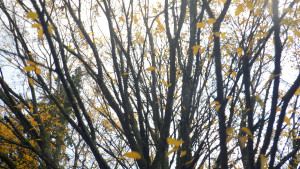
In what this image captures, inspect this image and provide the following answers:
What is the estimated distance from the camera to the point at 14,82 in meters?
7.20

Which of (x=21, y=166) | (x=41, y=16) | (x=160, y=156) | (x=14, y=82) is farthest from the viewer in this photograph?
(x=21, y=166)

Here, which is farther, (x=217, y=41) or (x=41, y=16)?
(x=41, y=16)

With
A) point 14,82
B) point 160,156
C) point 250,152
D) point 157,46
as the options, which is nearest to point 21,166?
point 14,82

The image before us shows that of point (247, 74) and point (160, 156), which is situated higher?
point (247, 74)

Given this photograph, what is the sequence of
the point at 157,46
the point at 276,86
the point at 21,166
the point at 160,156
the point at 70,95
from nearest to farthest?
the point at 276,86 → the point at 70,95 → the point at 160,156 → the point at 157,46 → the point at 21,166

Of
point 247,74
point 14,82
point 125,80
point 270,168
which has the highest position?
point 14,82

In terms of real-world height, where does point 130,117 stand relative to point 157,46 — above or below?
below

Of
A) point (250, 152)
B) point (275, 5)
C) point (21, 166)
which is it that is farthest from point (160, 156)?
point (21, 166)

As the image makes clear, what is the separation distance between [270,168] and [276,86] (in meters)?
0.57

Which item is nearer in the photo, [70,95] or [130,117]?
[70,95]

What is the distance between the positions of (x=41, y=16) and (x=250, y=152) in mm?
1848

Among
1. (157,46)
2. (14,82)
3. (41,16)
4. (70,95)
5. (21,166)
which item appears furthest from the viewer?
(21,166)

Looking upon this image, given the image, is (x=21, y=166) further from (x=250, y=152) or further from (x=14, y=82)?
(x=250, y=152)

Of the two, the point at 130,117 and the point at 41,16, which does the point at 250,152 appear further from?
the point at 41,16
